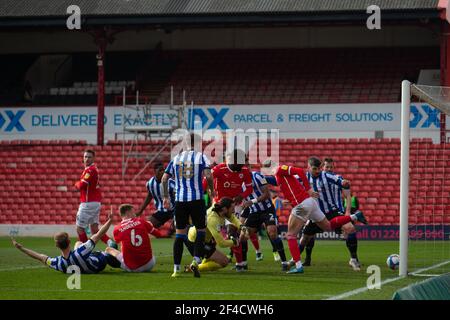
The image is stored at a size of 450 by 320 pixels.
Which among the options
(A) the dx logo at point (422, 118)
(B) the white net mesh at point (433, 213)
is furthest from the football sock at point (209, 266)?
(A) the dx logo at point (422, 118)

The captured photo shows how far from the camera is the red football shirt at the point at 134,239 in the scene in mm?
13812

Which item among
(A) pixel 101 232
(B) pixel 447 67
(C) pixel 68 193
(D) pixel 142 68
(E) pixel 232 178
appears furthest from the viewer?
(D) pixel 142 68

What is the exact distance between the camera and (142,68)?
39.9m

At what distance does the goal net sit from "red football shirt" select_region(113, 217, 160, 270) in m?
3.77

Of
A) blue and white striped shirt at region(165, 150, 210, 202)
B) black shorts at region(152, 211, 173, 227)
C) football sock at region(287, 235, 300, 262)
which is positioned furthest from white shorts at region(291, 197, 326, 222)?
black shorts at region(152, 211, 173, 227)

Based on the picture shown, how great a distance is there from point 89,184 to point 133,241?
4.67m

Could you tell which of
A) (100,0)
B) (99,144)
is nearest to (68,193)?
(99,144)

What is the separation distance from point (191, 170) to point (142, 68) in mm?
26129

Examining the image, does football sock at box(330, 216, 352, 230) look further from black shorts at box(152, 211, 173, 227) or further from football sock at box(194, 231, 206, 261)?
black shorts at box(152, 211, 173, 227)

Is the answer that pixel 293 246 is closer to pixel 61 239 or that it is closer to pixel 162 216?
pixel 61 239
